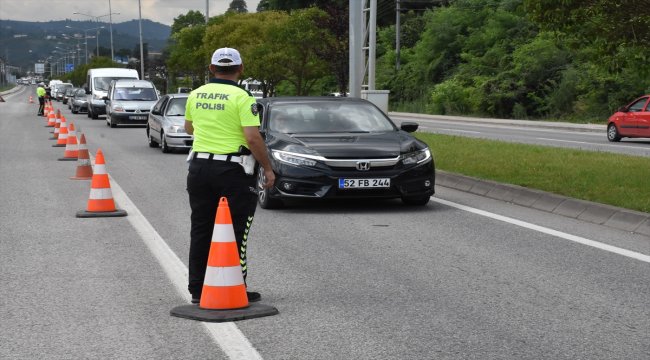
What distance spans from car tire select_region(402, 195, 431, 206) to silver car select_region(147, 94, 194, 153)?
33.8 feet

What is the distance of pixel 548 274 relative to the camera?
7.84 metres

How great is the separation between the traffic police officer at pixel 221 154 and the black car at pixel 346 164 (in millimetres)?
4786

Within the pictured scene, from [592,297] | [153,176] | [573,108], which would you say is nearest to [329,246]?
[592,297]

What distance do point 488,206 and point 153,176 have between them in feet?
21.9

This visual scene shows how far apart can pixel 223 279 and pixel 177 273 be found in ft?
5.40

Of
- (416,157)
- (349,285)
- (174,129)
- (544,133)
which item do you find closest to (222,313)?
(349,285)

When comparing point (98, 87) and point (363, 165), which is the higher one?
point (363, 165)

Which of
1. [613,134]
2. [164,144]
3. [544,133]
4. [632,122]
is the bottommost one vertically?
[544,133]

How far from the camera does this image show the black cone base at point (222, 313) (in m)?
6.26

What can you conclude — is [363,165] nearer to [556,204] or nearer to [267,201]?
[267,201]

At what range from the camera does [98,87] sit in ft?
150

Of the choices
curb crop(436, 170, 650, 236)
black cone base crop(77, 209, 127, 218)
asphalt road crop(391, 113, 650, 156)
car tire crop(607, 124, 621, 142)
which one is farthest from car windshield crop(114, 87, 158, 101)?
black cone base crop(77, 209, 127, 218)

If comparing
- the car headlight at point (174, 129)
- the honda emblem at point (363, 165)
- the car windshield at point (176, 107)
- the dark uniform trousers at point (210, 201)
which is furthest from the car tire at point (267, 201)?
the car windshield at point (176, 107)

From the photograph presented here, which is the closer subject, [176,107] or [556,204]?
[556,204]
